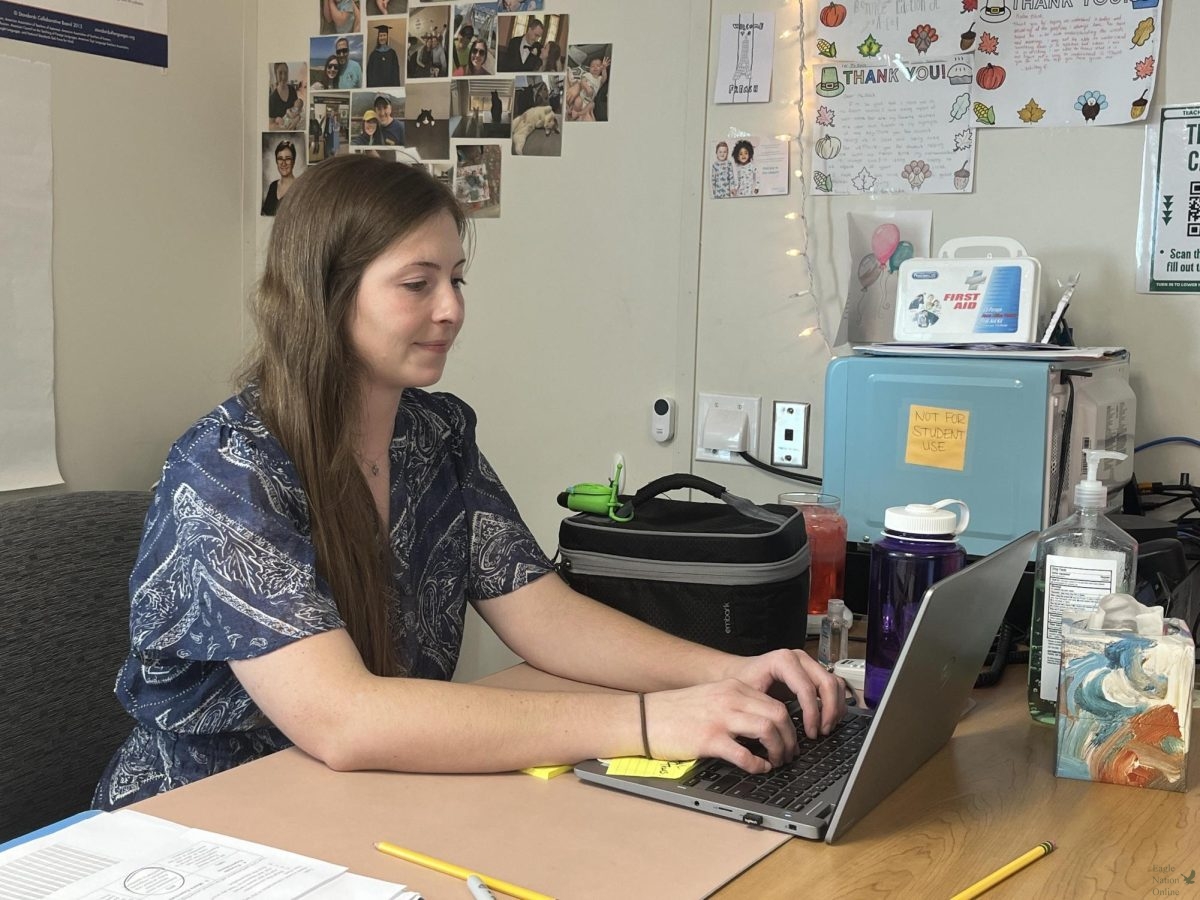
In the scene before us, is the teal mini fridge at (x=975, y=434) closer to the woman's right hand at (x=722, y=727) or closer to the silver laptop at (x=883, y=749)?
the silver laptop at (x=883, y=749)

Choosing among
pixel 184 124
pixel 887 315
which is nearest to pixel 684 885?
pixel 887 315

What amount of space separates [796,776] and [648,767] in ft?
0.44

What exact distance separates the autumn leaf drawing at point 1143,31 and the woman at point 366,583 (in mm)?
1062

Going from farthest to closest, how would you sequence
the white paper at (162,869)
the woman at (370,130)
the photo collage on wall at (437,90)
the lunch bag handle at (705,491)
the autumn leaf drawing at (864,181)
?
1. the woman at (370,130)
2. the photo collage on wall at (437,90)
3. the autumn leaf drawing at (864,181)
4. the lunch bag handle at (705,491)
5. the white paper at (162,869)

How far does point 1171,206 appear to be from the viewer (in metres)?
1.86

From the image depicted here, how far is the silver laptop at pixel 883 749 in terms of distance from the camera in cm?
102

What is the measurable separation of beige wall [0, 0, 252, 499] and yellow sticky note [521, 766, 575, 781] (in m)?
1.46

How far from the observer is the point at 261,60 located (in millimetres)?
2660

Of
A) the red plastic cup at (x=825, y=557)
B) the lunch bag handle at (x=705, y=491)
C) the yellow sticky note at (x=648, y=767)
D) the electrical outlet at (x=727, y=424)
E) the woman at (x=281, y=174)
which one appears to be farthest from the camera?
the woman at (x=281, y=174)

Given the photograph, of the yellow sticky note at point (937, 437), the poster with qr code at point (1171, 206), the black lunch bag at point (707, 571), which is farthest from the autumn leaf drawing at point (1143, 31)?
the black lunch bag at point (707, 571)

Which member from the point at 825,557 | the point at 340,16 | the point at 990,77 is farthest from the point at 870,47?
the point at 340,16

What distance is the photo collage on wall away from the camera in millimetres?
2354

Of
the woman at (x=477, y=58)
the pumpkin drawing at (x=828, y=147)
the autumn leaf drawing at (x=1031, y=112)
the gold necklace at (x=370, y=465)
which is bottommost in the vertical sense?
the gold necklace at (x=370, y=465)

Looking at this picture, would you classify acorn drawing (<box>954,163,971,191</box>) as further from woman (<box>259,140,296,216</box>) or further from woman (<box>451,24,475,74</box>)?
woman (<box>259,140,296,216</box>)
